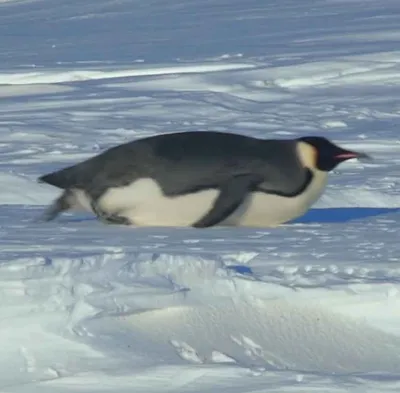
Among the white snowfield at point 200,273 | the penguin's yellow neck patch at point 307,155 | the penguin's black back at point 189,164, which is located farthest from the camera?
the penguin's yellow neck patch at point 307,155

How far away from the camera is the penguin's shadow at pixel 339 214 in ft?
15.7

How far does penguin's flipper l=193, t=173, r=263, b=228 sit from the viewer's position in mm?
4340

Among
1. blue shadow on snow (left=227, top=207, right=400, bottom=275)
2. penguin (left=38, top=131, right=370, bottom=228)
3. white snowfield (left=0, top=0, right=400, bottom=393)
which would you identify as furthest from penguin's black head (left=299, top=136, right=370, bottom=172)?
blue shadow on snow (left=227, top=207, right=400, bottom=275)

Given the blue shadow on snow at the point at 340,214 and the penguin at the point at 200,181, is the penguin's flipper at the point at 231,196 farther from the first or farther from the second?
the blue shadow on snow at the point at 340,214

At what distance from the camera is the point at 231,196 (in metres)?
4.35

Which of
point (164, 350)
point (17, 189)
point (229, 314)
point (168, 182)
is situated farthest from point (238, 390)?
point (17, 189)

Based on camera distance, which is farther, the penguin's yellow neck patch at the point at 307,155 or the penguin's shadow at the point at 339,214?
the penguin's shadow at the point at 339,214

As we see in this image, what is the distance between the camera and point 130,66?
34.8 feet

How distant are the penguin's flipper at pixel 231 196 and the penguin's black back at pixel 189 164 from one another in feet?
0.09

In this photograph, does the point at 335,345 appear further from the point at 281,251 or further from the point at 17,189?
the point at 17,189

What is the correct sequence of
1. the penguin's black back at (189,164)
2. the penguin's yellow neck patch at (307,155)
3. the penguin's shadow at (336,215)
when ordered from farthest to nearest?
1. the penguin's shadow at (336,215)
2. the penguin's yellow neck patch at (307,155)
3. the penguin's black back at (189,164)

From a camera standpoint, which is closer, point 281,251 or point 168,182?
point 281,251

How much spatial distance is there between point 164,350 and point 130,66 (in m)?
7.55

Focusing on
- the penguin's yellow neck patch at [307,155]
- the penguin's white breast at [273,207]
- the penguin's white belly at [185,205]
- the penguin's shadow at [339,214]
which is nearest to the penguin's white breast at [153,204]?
the penguin's white belly at [185,205]
